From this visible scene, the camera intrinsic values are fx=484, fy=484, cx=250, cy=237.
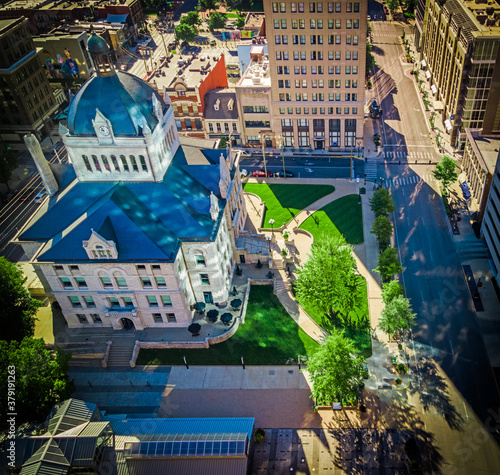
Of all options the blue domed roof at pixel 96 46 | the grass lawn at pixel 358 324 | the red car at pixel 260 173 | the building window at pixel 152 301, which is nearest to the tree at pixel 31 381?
the building window at pixel 152 301

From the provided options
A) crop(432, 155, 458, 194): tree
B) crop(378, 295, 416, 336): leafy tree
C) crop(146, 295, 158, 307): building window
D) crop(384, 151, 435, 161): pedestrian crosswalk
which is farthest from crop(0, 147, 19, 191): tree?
crop(432, 155, 458, 194): tree

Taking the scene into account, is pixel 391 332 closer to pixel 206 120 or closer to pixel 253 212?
pixel 253 212

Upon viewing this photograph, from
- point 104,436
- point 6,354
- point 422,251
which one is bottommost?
point 422,251

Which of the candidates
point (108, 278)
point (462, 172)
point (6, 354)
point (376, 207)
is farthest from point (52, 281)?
point (462, 172)

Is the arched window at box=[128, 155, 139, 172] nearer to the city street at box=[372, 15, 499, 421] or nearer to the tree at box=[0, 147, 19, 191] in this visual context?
the city street at box=[372, 15, 499, 421]

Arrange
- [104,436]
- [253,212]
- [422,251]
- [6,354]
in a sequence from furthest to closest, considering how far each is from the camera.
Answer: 1. [253,212]
2. [422,251]
3. [6,354]
4. [104,436]

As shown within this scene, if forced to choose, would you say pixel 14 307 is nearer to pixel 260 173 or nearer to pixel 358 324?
pixel 358 324
